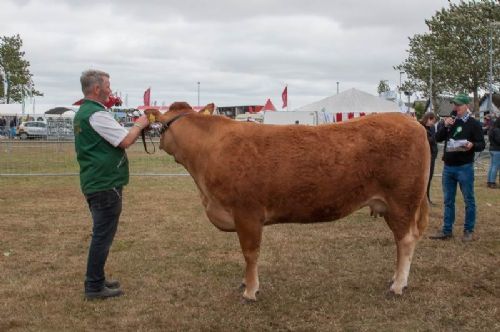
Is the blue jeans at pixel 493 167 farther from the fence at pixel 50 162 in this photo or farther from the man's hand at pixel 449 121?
the man's hand at pixel 449 121

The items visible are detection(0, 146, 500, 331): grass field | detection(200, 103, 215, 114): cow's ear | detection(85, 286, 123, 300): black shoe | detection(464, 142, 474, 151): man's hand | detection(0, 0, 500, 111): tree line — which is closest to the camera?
detection(0, 146, 500, 331): grass field

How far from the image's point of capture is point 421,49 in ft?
156

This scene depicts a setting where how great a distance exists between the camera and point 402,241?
5602mm

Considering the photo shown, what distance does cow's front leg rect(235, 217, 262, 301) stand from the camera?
5.27 metres

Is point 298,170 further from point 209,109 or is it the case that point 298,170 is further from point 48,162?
point 48,162

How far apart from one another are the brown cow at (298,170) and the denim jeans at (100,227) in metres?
0.80

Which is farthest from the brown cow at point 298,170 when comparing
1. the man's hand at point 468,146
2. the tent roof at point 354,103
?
the tent roof at point 354,103

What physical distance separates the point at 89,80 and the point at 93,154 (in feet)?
→ 2.47

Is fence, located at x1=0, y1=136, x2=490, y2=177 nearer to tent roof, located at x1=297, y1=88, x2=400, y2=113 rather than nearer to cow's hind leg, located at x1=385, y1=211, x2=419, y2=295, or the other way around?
tent roof, located at x1=297, y1=88, x2=400, y2=113

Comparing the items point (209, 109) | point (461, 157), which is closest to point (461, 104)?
point (461, 157)

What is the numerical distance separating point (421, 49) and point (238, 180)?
4640 centimetres

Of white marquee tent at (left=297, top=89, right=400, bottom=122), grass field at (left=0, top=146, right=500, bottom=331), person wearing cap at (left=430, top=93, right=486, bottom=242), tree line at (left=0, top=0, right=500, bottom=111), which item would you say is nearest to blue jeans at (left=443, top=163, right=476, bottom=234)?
person wearing cap at (left=430, top=93, right=486, bottom=242)

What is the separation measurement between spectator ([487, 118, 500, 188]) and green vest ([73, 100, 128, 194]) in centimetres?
1128

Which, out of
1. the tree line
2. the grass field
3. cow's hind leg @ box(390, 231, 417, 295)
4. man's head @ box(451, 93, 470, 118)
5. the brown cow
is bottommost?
the grass field
